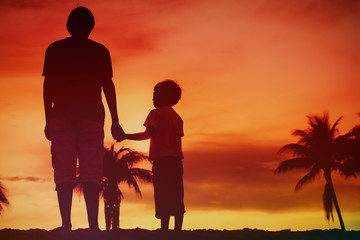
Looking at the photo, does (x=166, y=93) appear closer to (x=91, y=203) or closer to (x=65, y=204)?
(x=91, y=203)

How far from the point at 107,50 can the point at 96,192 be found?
189 centimetres

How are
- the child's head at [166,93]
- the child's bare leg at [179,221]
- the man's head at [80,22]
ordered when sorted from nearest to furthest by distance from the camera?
the man's head at [80,22]
the child's bare leg at [179,221]
the child's head at [166,93]

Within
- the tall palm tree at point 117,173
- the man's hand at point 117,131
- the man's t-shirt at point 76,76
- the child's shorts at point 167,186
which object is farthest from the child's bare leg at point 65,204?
the tall palm tree at point 117,173

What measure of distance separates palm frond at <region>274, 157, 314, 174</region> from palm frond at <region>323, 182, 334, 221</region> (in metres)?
2.69

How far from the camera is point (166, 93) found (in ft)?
26.2

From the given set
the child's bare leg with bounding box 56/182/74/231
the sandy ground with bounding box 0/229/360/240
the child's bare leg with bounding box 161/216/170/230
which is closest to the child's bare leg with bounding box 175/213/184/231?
the child's bare leg with bounding box 161/216/170/230

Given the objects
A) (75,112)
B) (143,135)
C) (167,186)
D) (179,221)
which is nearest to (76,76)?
(75,112)

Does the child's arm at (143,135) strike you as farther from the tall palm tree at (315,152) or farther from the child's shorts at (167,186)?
the tall palm tree at (315,152)

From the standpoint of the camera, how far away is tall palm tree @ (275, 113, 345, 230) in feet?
153

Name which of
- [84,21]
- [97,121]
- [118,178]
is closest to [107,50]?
[84,21]

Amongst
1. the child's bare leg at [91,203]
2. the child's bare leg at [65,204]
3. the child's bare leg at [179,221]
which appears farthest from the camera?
the child's bare leg at [179,221]

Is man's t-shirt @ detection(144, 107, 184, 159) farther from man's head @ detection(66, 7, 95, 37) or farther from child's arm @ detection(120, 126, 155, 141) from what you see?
man's head @ detection(66, 7, 95, 37)

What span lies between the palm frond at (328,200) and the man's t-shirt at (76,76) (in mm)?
39582

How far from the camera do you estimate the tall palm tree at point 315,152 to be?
1839 inches
